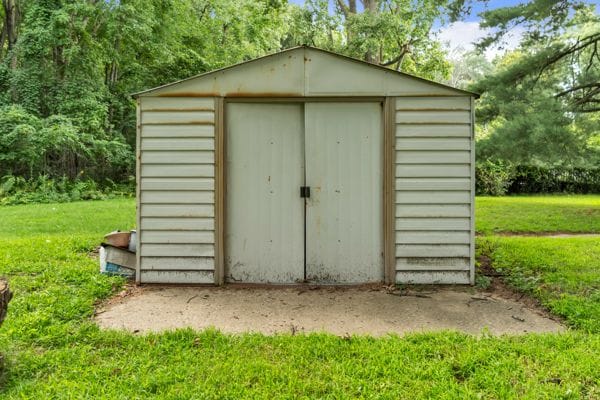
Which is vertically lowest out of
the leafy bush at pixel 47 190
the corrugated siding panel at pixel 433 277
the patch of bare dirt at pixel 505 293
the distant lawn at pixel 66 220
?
the patch of bare dirt at pixel 505 293

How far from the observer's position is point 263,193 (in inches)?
177

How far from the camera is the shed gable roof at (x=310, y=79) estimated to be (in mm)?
4320

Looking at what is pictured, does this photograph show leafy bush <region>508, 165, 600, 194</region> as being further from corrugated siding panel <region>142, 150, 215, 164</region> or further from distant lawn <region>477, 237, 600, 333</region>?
corrugated siding panel <region>142, 150, 215, 164</region>

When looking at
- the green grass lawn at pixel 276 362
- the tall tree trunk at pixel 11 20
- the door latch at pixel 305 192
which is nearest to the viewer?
the green grass lawn at pixel 276 362

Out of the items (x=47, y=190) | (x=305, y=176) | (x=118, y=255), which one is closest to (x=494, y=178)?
(x=305, y=176)

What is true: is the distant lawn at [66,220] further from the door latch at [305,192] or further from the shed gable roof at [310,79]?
the door latch at [305,192]

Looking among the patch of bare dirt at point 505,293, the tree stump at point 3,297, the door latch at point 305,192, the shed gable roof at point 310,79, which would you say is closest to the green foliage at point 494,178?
the patch of bare dirt at point 505,293

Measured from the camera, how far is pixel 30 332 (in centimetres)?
301

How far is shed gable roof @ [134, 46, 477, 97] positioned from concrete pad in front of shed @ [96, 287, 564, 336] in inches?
78.6

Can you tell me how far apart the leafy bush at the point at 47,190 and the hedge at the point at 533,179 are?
1316 cm

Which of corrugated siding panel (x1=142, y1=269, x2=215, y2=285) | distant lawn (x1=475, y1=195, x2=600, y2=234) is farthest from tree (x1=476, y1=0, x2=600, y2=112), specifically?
corrugated siding panel (x1=142, y1=269, x2=215, y2=285)

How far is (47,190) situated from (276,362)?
42.1 ft

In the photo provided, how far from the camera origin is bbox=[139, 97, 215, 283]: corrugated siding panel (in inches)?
173

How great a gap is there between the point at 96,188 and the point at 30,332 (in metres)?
12.5
